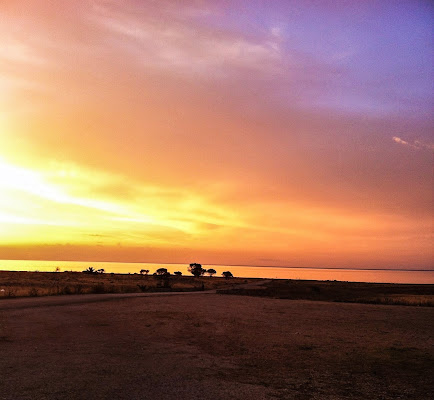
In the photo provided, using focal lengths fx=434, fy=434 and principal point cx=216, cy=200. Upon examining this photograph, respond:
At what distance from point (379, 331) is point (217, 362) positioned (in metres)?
10.6

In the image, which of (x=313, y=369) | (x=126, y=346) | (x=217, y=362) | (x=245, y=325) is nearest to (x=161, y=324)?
(x=245, y=325)

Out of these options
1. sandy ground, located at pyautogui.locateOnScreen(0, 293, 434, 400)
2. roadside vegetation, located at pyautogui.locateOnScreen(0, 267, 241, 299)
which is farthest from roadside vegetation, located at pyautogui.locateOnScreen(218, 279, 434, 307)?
sandy ground, located at pyautogui.locateOnScreen(0, 293, 434, 400)

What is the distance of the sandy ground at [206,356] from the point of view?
960cm

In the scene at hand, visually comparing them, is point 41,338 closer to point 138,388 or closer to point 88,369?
point 88,369

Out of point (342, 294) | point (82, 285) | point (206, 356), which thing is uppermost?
point (206, 356)

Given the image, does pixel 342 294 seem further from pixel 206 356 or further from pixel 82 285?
pixel 206 356

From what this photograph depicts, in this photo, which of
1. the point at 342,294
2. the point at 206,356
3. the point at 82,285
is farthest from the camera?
the point at 342,294

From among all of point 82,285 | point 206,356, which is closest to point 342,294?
point 82,285

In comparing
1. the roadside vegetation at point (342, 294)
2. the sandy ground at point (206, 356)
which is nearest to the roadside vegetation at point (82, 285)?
the roadside vegetation at point (342, 294)

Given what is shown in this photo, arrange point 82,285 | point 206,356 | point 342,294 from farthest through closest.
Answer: point 342,294
point 82,285
point 206,356

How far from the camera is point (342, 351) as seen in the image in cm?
1484

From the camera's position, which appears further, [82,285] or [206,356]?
[82,285]

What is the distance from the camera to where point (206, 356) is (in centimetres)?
1335

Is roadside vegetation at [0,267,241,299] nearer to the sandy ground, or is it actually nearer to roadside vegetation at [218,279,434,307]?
roadside vegetation at [218,279,434,307]
